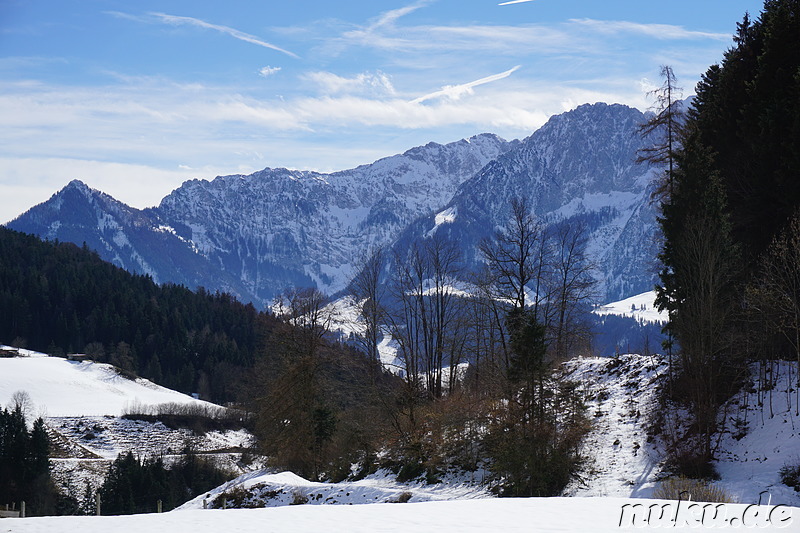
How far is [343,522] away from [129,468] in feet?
217

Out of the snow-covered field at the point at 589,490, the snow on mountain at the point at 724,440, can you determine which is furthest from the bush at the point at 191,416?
the snow on mountain at the point at 724,440

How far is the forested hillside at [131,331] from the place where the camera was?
170 m

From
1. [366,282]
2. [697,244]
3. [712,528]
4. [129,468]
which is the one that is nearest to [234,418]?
[129,468]

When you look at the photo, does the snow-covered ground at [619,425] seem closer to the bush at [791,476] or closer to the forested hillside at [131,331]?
the bush at [791,476]

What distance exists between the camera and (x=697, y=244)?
31109mm

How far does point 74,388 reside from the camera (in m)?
134

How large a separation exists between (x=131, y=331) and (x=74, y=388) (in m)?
52.7

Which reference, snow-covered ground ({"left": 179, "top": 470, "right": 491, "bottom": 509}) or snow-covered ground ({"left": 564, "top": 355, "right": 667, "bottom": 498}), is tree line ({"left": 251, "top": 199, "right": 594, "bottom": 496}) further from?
snow-covered ground ({"left": 564, "top": 355, "right": 667, "bottom": 498})

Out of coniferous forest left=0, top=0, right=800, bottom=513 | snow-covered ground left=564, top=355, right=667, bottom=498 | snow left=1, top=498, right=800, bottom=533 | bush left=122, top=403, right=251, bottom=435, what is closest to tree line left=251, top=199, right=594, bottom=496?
coniferous forest left=0, top=0, right=800, bottom=513

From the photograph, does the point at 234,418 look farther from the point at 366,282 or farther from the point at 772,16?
the point at 772,16

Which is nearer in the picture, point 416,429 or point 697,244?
point 697,244
